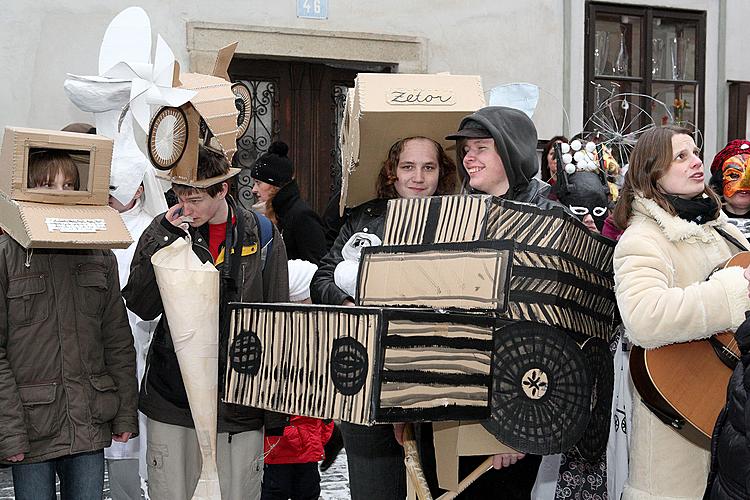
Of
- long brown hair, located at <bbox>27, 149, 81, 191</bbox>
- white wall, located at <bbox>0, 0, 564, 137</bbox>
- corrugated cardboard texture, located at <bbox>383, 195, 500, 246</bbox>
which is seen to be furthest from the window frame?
corrugated cardboard texture, located at <bbox>383, 195, 500, 246</bbox>

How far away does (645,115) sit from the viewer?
1021 cm

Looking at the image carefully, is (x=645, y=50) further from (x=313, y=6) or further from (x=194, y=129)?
(x=194, y=129)

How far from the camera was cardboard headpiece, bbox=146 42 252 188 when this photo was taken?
355 centimetres

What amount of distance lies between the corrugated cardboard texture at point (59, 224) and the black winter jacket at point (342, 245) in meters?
0.70

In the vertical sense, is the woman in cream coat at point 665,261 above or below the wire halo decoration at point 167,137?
below

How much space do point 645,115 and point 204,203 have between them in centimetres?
733

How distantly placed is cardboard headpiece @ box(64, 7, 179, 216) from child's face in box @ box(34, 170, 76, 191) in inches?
17.2

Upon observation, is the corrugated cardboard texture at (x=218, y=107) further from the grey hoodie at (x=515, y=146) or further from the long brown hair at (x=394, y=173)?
the grey hoodie at (x=515, y=146)

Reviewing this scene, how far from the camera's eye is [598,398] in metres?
3.29

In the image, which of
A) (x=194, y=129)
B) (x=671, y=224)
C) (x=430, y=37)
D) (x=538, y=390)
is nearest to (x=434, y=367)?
(x=538, y=390)

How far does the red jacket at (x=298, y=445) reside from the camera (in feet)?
16.6

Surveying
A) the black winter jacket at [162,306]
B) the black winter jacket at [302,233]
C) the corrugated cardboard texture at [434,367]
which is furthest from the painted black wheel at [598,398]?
the black winter jacket at [302,233]

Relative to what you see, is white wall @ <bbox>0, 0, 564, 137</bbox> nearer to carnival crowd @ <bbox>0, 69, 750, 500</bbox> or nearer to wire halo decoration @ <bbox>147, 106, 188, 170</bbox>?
carnival crowd @ <bbox>0, 69, 750, 500</bbox>

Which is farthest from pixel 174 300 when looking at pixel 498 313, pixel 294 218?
pixel 294 218
